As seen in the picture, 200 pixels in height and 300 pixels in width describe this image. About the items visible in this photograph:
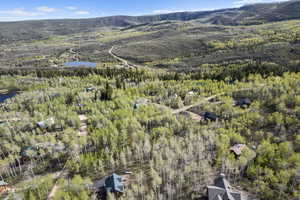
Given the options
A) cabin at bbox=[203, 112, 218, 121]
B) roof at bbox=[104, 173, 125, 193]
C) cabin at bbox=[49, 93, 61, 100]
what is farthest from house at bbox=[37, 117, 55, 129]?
cabin at bbox=[203, 112, 218, 121]

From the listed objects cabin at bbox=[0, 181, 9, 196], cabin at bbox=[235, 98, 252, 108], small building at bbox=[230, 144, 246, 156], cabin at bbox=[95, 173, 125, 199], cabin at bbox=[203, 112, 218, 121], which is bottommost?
cabin at bbox=[0, 181, 9, 196]

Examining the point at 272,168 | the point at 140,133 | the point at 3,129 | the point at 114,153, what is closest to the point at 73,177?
the point at 114,153

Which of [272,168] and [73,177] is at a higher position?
[272,168]

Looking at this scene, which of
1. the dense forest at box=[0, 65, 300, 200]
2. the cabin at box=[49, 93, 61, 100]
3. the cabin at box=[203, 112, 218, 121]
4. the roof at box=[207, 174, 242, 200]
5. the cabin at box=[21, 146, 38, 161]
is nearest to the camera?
the roof at box=[207, 174, 242, 200]

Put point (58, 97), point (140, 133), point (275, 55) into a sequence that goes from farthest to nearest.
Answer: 1. point (275, 55)
2. point (58, 97)
3. point (140, 133)

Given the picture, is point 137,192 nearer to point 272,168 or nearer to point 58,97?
point 272,168

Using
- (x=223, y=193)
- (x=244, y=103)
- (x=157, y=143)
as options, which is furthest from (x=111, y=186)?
(x=244, y=103)

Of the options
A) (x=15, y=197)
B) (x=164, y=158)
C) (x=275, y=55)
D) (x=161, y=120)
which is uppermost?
(x=275, y=55)

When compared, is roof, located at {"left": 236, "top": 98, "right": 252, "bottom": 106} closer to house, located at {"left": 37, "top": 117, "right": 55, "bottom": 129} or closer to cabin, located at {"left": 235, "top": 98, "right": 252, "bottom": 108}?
cabin, located at {"left": 235, "top": 98, "right": 252, "bottom": 108}
